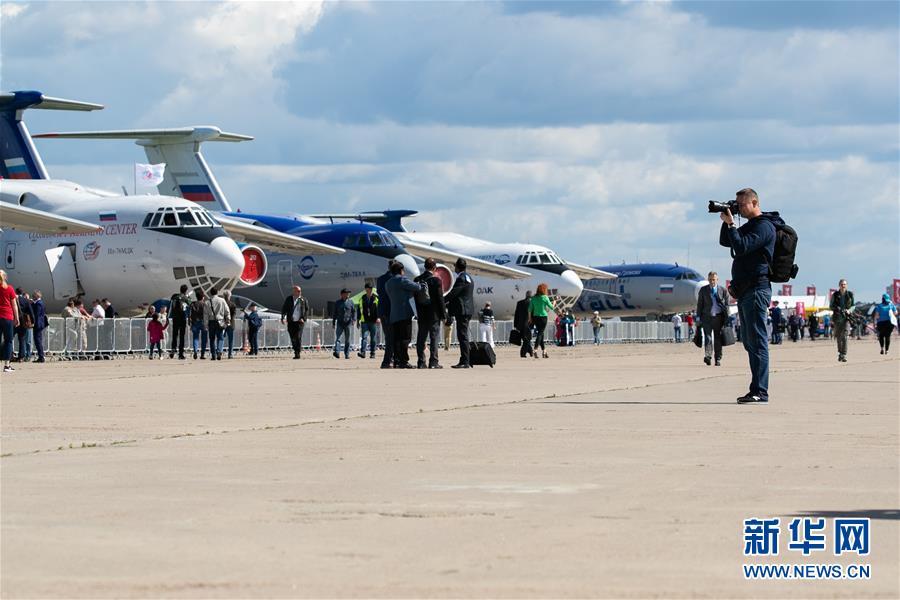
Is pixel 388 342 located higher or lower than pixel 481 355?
higher

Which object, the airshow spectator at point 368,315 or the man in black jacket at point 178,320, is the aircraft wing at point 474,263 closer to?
the airshow spectator at point 368,315

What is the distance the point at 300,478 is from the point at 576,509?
1762 millimetres

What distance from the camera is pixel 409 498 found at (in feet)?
21.3

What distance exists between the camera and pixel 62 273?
37.0m

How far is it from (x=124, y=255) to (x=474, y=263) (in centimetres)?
1834

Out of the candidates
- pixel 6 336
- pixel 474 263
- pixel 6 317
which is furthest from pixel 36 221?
pixel 474 263

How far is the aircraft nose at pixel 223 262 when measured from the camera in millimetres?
34938

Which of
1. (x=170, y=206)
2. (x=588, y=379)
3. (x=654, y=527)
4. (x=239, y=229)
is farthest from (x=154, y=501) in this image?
(x=239, y=229)

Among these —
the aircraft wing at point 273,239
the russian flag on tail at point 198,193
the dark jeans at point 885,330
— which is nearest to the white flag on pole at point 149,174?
the russian flag on tail at point 198,193

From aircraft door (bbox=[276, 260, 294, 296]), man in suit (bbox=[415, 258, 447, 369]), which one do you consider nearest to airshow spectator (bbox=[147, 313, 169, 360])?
man in suit (bbox=[415, 258, 447, 369])

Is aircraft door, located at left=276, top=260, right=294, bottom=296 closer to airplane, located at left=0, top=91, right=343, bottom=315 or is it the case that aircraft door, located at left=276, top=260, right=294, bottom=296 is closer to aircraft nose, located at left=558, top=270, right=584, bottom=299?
airplane, located at left=0, top=91, right=343, bottom=315

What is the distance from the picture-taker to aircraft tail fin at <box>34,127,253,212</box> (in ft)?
185

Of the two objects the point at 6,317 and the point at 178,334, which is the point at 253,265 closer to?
the point at 178,334

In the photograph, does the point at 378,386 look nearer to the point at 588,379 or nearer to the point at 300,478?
the point at 588,379
